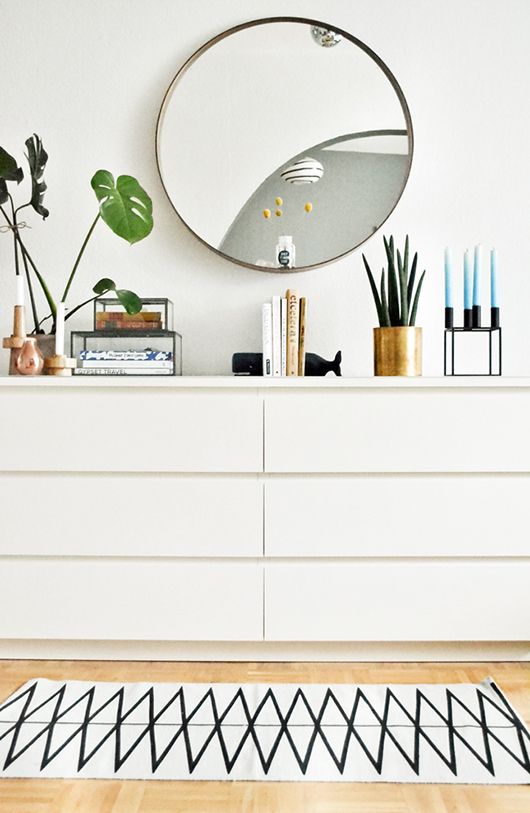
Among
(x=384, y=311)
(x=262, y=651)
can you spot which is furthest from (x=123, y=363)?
(x=262, y=651)

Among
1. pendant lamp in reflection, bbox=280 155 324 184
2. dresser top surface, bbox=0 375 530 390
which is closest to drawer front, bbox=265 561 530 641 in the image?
dresser top surface, bbox=0 375 530 390

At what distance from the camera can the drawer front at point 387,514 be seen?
1.91 m

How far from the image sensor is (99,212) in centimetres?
218

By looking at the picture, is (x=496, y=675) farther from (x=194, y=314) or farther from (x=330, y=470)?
(x=194, y=314)

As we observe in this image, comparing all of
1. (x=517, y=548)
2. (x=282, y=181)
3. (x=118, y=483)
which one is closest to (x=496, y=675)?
(x=517, y=548)

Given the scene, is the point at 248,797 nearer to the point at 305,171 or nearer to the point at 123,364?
the point at 123,364

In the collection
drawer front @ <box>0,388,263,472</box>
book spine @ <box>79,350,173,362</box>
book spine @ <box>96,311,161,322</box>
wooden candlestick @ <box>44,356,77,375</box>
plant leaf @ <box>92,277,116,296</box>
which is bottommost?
drawer front @ <box>0,388,263,472</box>

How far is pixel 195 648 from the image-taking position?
197 centimetres

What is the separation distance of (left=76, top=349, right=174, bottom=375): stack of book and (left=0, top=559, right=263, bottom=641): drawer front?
565 millimetres

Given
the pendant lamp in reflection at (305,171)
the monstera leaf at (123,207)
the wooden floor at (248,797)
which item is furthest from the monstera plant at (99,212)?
the wooden floor at (248,797)

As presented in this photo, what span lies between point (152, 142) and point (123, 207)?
1.40 feet

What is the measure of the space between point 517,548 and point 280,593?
68 centimetres

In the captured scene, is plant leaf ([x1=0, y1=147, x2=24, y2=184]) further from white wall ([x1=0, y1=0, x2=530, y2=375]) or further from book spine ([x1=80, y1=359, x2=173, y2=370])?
book spine ([x1=80, y1=359, x2=173, y2=370])

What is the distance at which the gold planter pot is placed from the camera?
207 cm
